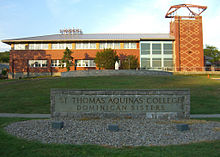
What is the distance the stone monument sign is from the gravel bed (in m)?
1.49

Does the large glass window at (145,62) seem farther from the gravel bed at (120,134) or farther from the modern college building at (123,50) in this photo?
the gravel bed at (120,134)

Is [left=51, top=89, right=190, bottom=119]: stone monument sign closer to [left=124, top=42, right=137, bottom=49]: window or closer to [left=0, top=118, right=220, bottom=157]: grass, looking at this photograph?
[left=0, top=118, right=220, bottom=157]: grass

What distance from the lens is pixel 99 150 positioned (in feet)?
17.7

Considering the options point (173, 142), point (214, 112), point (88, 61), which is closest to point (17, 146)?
point (173, 142)

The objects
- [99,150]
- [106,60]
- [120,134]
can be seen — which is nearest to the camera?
[99,150]

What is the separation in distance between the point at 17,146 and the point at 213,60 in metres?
64.9

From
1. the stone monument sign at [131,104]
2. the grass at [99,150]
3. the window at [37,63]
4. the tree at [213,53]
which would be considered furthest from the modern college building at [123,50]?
the grass at [99,150]

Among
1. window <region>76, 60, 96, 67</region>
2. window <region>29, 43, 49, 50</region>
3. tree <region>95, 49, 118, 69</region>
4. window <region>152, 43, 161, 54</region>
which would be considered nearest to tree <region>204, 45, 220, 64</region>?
window <region>152, 43, 161, 54</region>

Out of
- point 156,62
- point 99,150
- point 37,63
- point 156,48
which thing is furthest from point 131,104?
point 37,63

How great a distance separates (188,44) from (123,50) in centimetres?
1637

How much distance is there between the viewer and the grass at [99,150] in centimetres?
502

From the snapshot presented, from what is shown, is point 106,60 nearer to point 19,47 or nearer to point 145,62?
point 145,62

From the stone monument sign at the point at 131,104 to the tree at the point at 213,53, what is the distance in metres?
57.7

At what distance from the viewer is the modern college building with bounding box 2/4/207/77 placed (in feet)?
159
